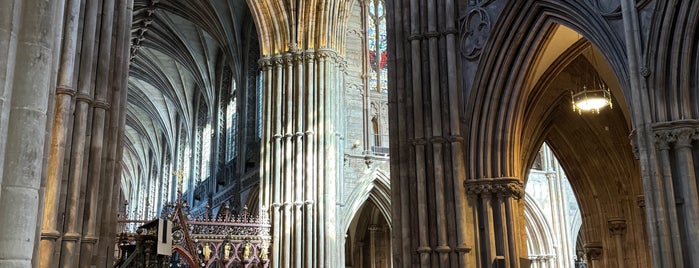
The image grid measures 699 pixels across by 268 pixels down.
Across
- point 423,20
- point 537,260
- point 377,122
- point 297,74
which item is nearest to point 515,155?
point 423,20

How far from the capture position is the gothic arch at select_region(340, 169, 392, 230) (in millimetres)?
21438

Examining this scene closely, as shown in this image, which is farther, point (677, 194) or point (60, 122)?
point (60, 122)

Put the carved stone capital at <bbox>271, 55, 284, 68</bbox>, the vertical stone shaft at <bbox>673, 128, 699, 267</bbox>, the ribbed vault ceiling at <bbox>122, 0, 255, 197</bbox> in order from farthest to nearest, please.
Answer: the ribbed vault ceiling at <bbox>122, 0, 255, 197</bbox> < the carved stone capital at <bbox>271, 55, 284, 68</bbox> < the vertical stone shaft at <bbox>673, 128, 699, 267</bbox>

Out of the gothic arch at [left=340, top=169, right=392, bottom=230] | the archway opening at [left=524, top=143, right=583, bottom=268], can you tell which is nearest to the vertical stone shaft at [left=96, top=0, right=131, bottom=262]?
the gothic arch at [left=340, top=169, right=392, bottom=230]

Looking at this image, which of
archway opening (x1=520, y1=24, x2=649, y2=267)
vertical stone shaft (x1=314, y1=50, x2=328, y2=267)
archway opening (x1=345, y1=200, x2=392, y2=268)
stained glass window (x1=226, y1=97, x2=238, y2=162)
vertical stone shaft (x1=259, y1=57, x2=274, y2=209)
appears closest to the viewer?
archway opening (x1=520, y1=24, x2=649, y2=267)

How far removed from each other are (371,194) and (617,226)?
7.72 metres

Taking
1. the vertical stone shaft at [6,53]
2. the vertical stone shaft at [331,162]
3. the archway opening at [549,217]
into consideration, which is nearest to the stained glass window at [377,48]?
the vertical stone shaft at [331,162]

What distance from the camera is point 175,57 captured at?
3158cm

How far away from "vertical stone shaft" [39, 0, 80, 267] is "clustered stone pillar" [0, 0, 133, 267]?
0.01 m

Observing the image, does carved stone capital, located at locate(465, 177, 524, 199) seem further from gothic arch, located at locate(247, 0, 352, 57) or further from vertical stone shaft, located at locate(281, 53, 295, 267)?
gothic arch, located at locate(247, 0, 352, 57)

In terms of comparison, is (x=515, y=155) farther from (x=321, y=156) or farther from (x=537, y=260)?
(x=537, y=260)

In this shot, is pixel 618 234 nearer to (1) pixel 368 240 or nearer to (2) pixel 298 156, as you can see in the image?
(2) pixel 298 156

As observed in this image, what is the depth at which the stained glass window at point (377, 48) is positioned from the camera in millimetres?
23406

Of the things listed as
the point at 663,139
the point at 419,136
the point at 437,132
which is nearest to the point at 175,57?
the point at 419,136
